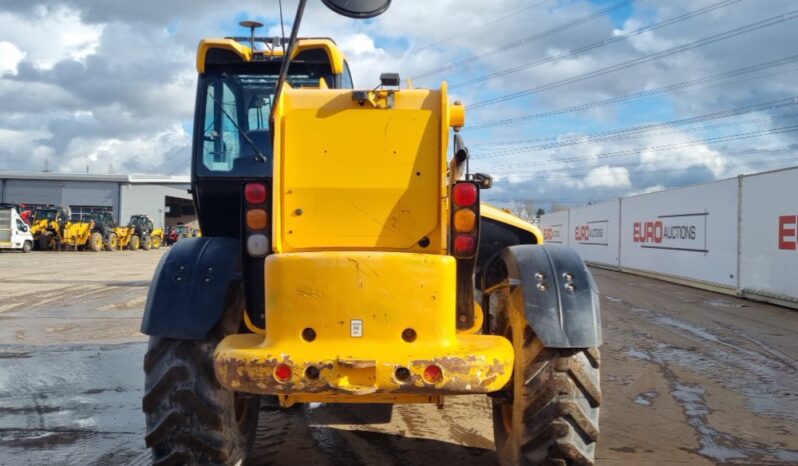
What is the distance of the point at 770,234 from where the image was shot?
47.9ft

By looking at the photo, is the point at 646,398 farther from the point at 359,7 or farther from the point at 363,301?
the point at 359,7

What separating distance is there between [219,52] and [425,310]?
3.46 metres

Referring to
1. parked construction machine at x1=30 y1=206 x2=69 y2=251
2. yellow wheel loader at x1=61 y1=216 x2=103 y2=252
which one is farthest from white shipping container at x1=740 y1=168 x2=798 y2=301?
parked construction machine at x1=30 y1=206 x2=69 y2=251

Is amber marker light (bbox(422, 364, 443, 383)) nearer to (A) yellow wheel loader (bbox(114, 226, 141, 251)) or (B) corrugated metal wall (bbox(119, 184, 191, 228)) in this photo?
(A) yellow wheel loader (bbox(114, 226, 141, 251))

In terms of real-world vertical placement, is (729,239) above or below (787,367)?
above

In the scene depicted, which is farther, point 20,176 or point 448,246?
point 20,176

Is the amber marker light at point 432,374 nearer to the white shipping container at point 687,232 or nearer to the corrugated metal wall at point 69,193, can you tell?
the white shipping container at point 687,232

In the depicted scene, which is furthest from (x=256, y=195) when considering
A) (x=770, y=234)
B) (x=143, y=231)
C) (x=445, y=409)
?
(x=143, y=231)

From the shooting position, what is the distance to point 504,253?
4441 mm

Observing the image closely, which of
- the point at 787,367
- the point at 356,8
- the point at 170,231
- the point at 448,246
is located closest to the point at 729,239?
the point at 787,367

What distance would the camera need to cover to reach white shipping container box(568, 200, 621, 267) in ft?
87.1

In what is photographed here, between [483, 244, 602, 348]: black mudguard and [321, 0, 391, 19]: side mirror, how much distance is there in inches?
71.6

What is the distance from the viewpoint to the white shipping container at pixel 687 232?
16609mm

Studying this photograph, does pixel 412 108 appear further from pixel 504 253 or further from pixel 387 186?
pixel 504 253
